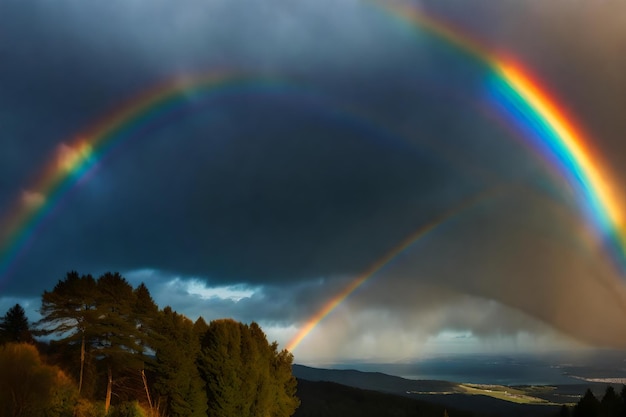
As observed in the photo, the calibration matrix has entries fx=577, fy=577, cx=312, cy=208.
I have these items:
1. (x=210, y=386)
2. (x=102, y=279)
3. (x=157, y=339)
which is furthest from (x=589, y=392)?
(x=102, y=279)

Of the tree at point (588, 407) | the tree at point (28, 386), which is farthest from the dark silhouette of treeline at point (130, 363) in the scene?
the tree at point (588, 407)

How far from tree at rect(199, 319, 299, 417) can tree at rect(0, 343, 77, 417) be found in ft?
92.2

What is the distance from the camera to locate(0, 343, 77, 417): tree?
4153cm

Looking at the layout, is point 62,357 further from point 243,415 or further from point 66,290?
point 243,415

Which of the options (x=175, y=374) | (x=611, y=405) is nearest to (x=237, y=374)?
(x=175, y=374)

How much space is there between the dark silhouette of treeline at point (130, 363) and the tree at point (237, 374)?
13 centimetres

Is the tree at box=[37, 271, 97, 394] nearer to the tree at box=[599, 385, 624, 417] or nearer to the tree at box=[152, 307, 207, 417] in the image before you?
the tree at box=[152, 307, 207, 417]

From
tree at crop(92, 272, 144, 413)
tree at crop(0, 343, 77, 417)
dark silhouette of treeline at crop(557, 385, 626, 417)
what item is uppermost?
tree at crop(92, 272, 144, 413)

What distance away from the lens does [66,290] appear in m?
54.9

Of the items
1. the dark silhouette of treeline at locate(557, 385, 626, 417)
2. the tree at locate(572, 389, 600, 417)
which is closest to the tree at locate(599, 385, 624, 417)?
the dark silhouette of treeline at locate(557, 385, 626, 417)

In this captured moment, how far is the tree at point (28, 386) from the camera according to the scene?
4153cm

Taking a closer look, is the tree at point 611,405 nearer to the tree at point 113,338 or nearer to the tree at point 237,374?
the tree at point 237,374

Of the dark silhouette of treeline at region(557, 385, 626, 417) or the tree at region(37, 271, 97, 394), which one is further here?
the dark silhouette of treeline at region(557, 385, 626, 417)

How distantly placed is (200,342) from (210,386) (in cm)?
684
